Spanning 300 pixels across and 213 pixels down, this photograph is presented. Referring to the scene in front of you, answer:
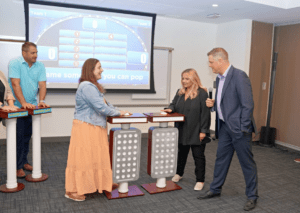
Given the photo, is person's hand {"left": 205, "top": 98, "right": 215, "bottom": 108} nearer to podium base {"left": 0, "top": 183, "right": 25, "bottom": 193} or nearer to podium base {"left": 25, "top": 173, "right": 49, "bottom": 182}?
podium base {"left": 25, "top": 173, "right": 49, "bottom": 182}

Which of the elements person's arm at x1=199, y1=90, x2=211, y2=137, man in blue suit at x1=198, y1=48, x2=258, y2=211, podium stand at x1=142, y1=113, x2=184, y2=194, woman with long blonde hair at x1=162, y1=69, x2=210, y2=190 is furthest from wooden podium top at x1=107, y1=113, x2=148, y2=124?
man in blue suit at x1=198, y1=48, x2=258, y2=211

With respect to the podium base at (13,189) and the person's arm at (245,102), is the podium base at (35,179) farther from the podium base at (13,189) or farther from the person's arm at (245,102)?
the person's arm at (245,102)

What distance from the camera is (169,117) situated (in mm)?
2941

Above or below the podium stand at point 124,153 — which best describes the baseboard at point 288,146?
below

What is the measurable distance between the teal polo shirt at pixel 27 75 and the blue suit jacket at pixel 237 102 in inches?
86.5

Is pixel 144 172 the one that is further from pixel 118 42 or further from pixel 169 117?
pixel 118 42

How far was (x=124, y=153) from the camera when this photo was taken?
9.42ft

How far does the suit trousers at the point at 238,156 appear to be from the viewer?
269 cm

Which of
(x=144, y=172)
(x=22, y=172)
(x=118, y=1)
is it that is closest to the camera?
(x=22, y=172)

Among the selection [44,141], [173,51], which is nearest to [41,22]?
[44,141]

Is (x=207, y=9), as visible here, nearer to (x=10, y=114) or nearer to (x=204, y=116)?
(x=204, y=116)

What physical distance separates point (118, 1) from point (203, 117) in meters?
2.55

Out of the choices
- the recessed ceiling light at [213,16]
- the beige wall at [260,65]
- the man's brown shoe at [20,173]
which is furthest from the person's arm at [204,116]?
the beige wall at [260,65]

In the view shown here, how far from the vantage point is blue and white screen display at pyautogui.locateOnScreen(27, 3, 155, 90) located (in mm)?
4730
